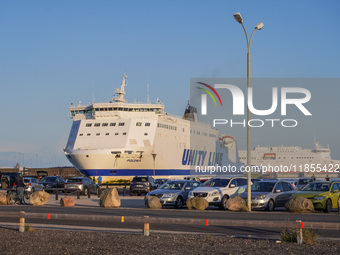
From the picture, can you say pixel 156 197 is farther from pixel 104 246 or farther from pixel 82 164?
pixel 82 164

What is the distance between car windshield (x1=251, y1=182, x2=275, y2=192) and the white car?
4.15 feet

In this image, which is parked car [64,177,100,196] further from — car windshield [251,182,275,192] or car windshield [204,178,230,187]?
car windshield [251,182,275,192]

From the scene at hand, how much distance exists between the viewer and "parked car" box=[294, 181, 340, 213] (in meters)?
22.3

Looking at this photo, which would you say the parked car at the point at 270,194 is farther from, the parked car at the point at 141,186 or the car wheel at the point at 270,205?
the parked car at the point at 141,186

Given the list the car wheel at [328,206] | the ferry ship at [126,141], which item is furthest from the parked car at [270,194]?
the ferry ship at [126,141]

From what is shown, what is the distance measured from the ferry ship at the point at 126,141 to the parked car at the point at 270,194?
111 ft

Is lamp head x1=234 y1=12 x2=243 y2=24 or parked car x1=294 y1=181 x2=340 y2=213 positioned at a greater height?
lamp head x1=234 y1=12 x2=243 y2=24

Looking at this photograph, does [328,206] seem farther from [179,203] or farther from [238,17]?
[238,17]

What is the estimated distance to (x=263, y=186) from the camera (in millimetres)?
24656

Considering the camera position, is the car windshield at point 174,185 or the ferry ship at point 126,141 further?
the ferry ship at point 126,141

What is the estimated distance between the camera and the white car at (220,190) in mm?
24859

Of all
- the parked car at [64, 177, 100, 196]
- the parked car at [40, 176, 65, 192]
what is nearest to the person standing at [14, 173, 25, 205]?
the parked car at [64, 177, 100, 196]

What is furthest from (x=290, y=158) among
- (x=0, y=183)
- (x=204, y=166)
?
(x=0, y=183)

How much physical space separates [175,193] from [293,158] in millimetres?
114599
